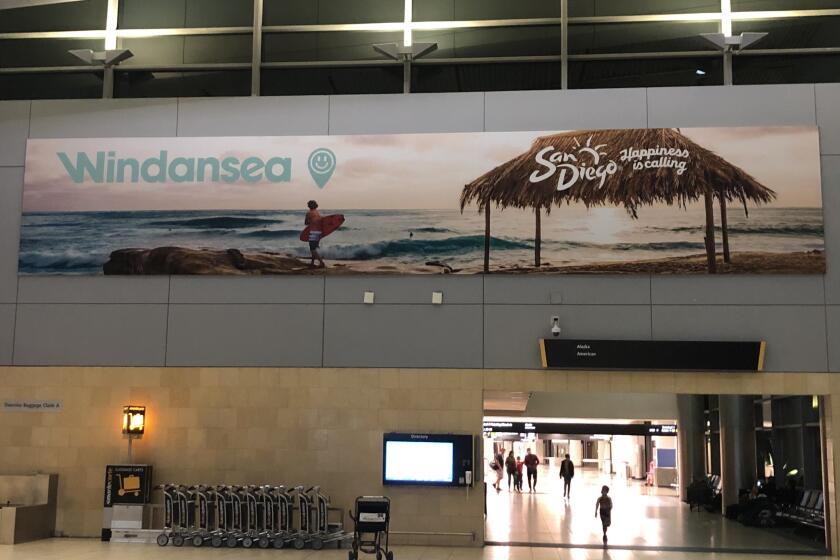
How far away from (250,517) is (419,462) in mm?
3025

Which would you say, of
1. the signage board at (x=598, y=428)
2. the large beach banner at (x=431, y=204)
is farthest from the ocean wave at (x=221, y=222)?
the signage board at (x=598, y=428)

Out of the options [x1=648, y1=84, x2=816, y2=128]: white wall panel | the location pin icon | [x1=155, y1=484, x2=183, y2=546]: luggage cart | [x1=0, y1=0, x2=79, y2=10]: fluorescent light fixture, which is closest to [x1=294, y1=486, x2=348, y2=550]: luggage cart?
[x1=155, y1=484, x2=183, y2=546]: luggage cart

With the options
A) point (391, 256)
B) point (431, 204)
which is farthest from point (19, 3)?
point (431, 204)

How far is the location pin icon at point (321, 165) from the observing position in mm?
16625

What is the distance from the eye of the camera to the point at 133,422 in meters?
16.0

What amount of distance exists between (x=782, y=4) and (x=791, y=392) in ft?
24.0

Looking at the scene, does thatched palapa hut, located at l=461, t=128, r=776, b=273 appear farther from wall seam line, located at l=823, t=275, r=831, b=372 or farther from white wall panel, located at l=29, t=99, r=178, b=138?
white wall panel, located at l=29, t=99, r=178, b=138

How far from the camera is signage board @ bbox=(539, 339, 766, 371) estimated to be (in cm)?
1543

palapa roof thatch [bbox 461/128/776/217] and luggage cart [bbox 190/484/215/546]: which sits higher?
palapa roof thatch [bbox 461/128/776/217]

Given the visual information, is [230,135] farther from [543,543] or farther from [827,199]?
[827,199]

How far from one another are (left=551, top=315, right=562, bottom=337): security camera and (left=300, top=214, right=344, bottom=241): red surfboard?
4223 millimetres

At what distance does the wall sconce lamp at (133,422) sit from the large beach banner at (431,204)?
2553mm

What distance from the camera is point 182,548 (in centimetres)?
1507

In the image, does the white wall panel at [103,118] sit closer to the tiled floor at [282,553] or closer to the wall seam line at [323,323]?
the wall seam line at [323,323]
